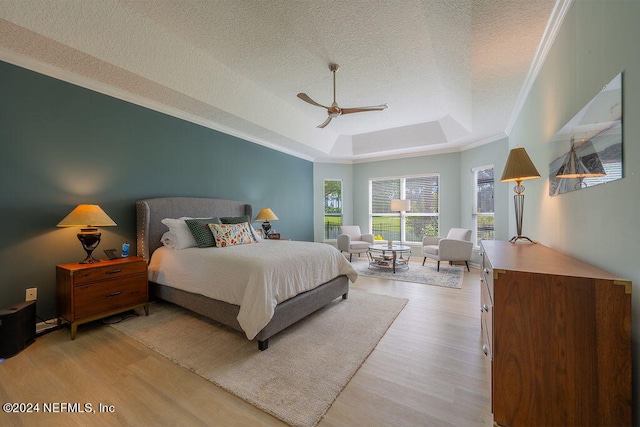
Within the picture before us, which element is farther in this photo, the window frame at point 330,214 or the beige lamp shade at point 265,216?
the window frame at point 330,214

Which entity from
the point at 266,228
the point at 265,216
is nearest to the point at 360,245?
the point at 266,228

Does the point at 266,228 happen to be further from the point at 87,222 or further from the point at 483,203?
the point at 483,203

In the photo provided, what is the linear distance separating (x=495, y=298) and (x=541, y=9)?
2215 mm

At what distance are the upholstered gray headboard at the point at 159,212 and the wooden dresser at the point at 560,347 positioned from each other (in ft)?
12.1

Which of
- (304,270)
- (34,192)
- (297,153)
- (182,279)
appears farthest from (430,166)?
(34,192)

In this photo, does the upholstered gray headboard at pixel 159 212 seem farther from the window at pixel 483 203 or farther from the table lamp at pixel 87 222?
the window at pixel 483 203

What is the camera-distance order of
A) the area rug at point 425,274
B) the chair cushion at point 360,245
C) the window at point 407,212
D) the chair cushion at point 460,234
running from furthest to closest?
the window at point 407,212 → the chair cushion at point 360,245 → the chair cushion at point 460,234 → the area rug at point 425,274

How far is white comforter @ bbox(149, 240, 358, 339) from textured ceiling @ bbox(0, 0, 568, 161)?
7.02 ft

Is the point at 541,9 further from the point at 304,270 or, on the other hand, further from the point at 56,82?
the point at 56,82

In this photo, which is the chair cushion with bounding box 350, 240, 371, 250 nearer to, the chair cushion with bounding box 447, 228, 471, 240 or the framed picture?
the chair cushion with bounding box 447, 228, 471, 240

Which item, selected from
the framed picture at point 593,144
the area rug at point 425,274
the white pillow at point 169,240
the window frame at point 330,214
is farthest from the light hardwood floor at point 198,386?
the window frame at point 330,214

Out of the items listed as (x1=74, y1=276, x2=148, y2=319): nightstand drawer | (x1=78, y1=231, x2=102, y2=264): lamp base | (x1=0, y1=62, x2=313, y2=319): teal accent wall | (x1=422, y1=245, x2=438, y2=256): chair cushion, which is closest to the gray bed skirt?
(x1=74, y1=276, x2=148, y2=319): nightstand drawer

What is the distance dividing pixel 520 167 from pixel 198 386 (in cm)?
314

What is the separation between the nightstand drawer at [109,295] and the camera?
7.70 feet
